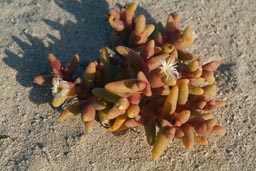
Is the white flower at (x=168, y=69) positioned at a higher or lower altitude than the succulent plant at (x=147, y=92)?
higher

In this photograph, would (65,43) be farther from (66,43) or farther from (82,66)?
(82,66)

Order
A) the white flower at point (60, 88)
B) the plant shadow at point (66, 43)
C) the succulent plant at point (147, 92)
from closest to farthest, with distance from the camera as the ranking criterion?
the succulent plant at point (147, 92) < the white flower at point (60, 88) < the plant shadow at point (66, 43)

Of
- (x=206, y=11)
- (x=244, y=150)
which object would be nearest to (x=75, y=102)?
(x=244, y=150)

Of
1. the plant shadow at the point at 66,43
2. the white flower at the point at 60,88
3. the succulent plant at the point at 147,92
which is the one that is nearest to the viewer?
the succulent plant at the point at 147,92

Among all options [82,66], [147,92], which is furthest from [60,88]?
[147,92]

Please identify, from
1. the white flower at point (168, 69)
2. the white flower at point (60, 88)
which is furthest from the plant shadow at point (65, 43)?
the white flower at point (168, 69)

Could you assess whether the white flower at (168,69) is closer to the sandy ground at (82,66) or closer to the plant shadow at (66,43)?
the sandy ground at (82,66)

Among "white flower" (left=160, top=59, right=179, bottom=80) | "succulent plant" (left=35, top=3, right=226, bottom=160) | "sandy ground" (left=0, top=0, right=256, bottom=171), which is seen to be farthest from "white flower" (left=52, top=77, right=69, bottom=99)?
"white flower" (left=160, top=59, right=179, bottom=80)
